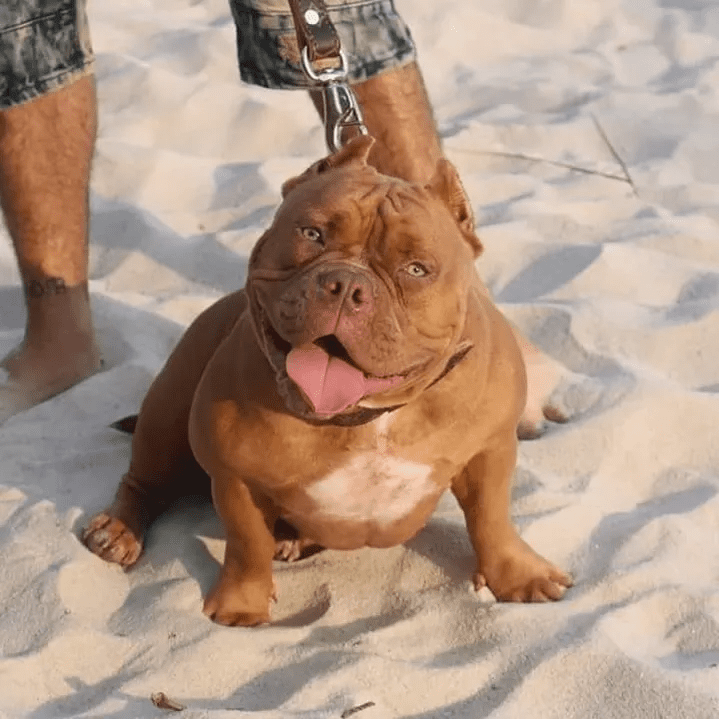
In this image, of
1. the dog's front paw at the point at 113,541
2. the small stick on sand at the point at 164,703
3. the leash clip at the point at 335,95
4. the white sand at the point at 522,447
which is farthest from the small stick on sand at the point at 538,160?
the small stick on sand at the point at 164,703

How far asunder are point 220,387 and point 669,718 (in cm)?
84

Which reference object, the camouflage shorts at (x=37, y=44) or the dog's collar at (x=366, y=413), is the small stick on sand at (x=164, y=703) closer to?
the dog's collar at (x=366, y=413)

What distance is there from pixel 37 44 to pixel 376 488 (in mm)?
1562

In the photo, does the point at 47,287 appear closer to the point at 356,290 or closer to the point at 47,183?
the point at 47,183

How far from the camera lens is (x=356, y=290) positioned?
6.04 ft

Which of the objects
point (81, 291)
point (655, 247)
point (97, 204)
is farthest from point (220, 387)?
point (97, 204)

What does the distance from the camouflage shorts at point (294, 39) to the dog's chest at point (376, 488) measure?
1121 mm

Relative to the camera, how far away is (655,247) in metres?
3.85

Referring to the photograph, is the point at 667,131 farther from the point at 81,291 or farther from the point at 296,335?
the point at 296,335

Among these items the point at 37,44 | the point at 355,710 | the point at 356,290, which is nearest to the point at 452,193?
the point at 356,290

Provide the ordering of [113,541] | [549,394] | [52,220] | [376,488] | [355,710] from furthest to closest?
[52,220], [549,394], [113,541], [376,488], [355,710]

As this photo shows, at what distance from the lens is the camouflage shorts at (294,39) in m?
3.03

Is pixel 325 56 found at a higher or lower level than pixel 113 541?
higher

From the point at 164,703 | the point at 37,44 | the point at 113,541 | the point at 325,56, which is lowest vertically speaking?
the point at 113,541
